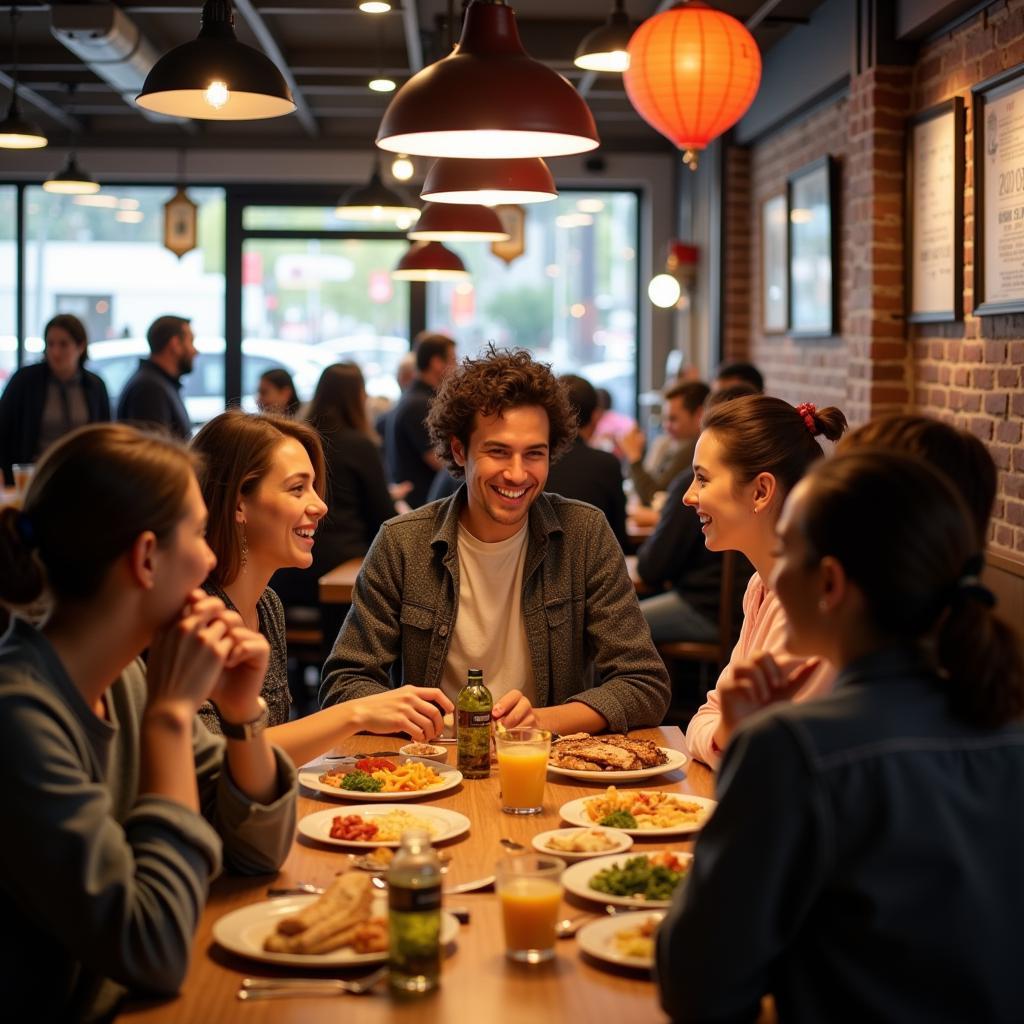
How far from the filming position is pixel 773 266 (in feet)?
25.6

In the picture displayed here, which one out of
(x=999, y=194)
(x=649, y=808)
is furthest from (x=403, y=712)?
(x=999, y=194)

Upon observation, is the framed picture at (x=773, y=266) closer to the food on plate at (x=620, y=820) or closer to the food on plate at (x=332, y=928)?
the food on plate at (x=620, y=820)

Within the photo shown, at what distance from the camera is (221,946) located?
5.26ft

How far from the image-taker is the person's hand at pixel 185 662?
63.0 inches

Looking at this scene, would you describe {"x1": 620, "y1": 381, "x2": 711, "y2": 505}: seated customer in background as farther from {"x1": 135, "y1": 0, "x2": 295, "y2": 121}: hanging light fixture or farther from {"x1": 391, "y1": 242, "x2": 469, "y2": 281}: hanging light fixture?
{"x1": 135, "y1": 0, "x2": 295, "y2": 121}: hanging light fixture

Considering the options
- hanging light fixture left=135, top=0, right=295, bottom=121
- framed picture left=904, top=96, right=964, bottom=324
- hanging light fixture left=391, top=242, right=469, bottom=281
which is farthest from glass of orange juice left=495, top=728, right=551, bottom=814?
hanging light fixture left=391, top=242, right=469, bottom=281

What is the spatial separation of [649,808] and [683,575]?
114 inches

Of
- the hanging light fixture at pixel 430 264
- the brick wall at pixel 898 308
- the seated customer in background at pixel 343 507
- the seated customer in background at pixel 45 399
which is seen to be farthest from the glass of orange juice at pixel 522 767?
the seated customer in background at pixel 45 399

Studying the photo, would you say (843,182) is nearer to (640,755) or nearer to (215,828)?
(640,755)

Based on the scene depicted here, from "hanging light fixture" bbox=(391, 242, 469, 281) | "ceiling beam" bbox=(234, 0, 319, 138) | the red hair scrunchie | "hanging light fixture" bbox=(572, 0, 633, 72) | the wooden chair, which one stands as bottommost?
the wooden chair

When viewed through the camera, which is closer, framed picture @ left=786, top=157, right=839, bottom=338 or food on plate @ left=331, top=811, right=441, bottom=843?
food on plate @ left=331, top=811, right=441, bottom=843

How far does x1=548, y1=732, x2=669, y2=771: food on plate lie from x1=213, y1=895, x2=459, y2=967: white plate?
67 centimetres

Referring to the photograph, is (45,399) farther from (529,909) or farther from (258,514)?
(529,909)

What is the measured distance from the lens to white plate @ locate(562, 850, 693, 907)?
1698mm
